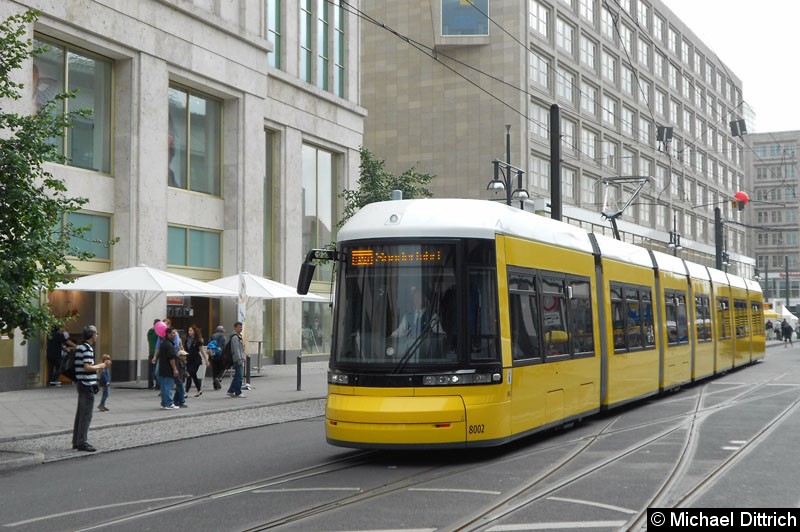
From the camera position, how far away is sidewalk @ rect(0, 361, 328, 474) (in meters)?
14.2

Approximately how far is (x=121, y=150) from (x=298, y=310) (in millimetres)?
9963

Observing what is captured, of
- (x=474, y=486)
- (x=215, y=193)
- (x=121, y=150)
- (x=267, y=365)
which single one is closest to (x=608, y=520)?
(x=474, y=486)

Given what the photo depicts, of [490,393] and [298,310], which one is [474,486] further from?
[298,310]

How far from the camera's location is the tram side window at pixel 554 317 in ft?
42.1

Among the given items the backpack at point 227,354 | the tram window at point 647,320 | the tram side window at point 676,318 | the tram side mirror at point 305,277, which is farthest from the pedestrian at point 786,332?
the tram side mirror at point 305,277

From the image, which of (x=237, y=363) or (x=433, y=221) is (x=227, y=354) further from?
(x=433, y=221)

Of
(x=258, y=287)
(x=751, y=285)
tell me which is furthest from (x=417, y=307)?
(x=751, y=285)

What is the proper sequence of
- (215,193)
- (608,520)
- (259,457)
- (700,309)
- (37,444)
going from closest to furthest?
(608,520) < (259,457) < (37,444) < (700,309) < (215,193)

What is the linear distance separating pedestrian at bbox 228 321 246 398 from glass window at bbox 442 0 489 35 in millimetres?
34938

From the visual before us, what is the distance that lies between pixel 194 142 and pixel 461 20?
2732 cm

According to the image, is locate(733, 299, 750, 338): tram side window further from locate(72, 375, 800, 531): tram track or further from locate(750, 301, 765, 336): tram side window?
locate(72, 375, 800, 531): tram track

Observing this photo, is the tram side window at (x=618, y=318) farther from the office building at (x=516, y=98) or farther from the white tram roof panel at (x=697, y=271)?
the office building at (x=516, y=98)

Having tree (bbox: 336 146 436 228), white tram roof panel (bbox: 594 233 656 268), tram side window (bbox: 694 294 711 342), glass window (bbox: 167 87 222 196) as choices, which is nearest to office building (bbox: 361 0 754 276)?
tree (bbox: 336 146 436 228)

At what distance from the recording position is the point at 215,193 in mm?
30938
